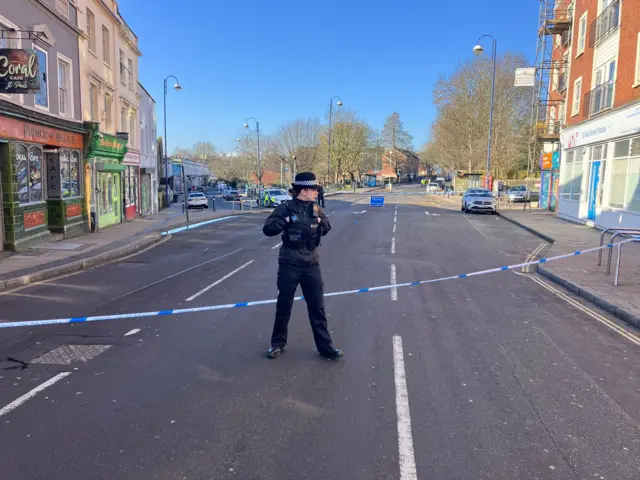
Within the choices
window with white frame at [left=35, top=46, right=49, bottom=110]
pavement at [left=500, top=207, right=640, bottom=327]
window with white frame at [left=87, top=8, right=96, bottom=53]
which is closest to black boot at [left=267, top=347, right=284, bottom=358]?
pavement at [left=500, top=207, right=640, bottom=327]

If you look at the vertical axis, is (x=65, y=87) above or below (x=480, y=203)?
above

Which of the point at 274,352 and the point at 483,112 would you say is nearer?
the point at 274,352

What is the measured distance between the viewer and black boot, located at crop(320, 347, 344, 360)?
17.7ft

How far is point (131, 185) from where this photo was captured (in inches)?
1026

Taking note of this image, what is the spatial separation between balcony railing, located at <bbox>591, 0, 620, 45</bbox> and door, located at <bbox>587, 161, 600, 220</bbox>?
5.22m

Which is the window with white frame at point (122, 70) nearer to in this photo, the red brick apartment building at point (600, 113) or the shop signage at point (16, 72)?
the shop signage at point (16, 72)

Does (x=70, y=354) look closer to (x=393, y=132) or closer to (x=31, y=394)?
(x=31, y=394)

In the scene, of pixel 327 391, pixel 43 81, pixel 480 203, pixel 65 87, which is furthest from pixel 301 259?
pixel 480 203

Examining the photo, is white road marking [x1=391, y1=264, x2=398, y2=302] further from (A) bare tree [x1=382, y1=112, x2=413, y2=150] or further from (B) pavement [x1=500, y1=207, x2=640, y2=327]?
(A) bare tree [x1=382, y1=112, x2=413, y2=150]

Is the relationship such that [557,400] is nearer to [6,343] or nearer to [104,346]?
[104,346]

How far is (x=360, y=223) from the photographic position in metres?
23.1

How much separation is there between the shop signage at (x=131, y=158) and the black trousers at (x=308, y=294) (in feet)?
69.9

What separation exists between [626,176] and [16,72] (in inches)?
748

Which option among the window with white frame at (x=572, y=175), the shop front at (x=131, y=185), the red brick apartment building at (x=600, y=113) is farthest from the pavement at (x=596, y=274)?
the shop front at (x=131, y=185)
